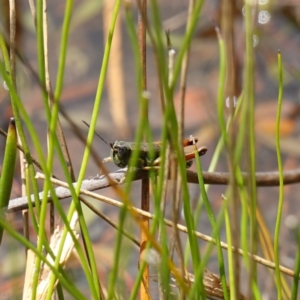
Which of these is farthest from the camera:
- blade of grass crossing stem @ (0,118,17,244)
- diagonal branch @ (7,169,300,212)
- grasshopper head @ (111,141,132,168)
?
grasshopper head @ (111,141,132,168)

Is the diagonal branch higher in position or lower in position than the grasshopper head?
lower

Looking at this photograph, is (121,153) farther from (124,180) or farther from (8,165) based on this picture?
(8,165)

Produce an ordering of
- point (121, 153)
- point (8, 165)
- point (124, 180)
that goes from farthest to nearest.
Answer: point (121, 153), point (124, 180), point (8, 165)

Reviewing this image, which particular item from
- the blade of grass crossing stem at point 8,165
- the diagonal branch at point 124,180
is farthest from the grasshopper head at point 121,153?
the blade of grass crossing stem at point 8,165

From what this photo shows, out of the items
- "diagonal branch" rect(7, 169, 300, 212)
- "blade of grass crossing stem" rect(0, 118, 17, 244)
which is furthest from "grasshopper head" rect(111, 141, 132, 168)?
"blade of grass crossing stem" rect(0, 118, 17, 244)

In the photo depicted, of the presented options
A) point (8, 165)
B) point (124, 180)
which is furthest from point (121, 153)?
point (8, 165)

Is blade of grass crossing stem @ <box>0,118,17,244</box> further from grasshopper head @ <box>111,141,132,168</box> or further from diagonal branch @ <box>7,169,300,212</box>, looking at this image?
grasshopper head @ <box>111,141,132,168</box>

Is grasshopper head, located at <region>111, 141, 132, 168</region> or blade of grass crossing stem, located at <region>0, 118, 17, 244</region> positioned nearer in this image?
blade of grass crossing stem, located at <region>0, 118, 17, 244</region>

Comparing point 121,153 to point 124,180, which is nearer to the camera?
point 124,180

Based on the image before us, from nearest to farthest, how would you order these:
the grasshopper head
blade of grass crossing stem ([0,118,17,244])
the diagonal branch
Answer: blade of grass crossing stem ([0,118,17,244]) < the diagonal branch < the grasshopper head

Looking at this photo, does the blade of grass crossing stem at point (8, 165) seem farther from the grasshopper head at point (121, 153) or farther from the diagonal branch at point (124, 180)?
the grasshopper head at point (121, 153)
